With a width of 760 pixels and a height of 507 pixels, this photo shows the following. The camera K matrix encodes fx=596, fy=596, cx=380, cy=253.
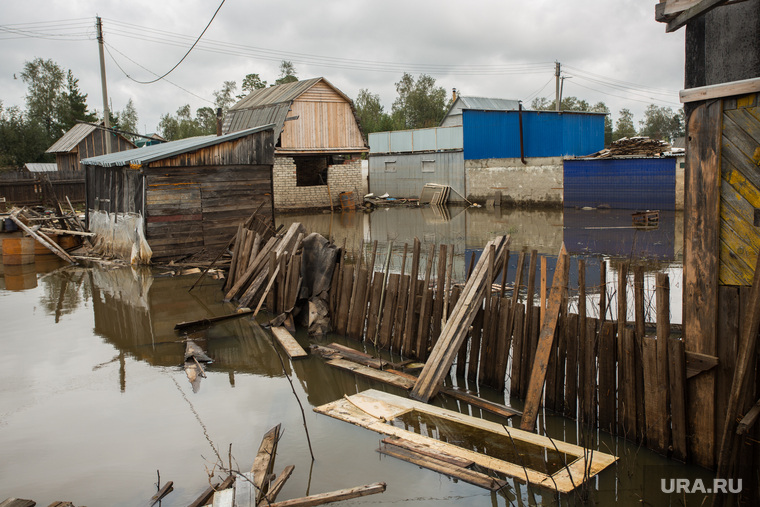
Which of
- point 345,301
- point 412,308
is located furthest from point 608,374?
point 345,301

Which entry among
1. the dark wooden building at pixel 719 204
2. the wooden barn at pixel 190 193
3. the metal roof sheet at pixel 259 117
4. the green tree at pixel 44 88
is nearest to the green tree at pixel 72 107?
the green tree at pixel 44 88

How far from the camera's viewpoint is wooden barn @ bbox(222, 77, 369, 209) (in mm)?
31641

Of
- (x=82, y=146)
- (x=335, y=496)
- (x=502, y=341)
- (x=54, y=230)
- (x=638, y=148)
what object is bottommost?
(x=335, y=496)

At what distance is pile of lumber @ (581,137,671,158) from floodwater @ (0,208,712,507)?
1479 cm

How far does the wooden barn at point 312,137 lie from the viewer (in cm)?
3164

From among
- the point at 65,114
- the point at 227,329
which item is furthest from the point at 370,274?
the point at 65,114

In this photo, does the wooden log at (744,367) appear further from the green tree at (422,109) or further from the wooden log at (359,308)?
the green tree at (422,109)

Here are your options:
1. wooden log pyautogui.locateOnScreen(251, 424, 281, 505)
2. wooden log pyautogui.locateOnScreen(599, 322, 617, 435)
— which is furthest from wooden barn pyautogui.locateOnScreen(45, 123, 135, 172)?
wooden log pyautogui.locateOnScreen(599, 322, 617, 435)

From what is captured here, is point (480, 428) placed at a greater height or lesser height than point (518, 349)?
lesser

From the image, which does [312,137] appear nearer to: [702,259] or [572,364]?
[572,364]

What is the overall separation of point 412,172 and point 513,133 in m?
6.71

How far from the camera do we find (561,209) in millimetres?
28156

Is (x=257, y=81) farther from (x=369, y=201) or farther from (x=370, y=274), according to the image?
(x=370, y=274)

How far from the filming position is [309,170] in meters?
36.5
